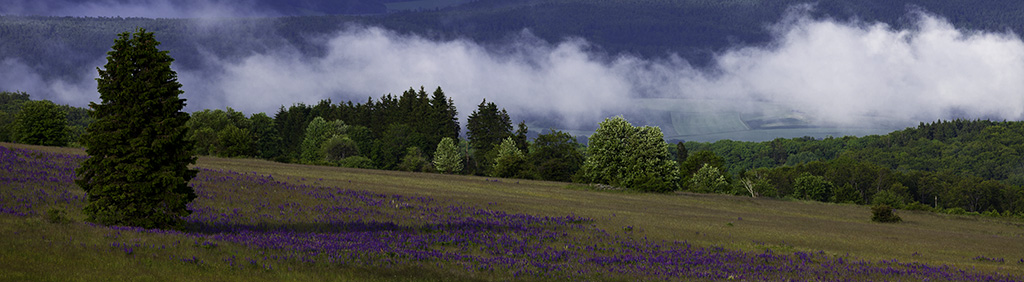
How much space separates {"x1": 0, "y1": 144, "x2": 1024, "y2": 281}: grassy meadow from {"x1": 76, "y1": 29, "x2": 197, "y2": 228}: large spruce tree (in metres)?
1.57

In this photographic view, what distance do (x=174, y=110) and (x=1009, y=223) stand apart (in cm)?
7235

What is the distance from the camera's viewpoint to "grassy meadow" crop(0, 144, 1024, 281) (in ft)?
60.8

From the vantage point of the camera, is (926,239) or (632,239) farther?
(926,239)

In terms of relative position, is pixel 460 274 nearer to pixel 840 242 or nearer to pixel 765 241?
pixel 765 241

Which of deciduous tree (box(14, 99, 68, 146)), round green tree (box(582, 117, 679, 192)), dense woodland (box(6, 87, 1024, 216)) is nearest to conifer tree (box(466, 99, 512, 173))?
dense woodland (box(6, 87, 1024, 216))

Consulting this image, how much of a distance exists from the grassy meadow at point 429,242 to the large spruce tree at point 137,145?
1569mm

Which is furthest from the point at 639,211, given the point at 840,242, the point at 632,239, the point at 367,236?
the point at 367,236

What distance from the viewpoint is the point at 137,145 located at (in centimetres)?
2441

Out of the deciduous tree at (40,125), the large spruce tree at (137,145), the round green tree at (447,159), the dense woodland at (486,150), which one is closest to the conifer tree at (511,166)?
the dense woodland at (486,150)

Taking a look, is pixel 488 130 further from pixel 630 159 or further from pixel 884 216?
pixel 884 216

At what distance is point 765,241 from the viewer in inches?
1539

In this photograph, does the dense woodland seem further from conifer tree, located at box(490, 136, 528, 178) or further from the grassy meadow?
the grassy meadow

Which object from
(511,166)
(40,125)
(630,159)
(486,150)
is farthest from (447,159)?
(40,125)

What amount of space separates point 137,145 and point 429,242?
35.5 feet
